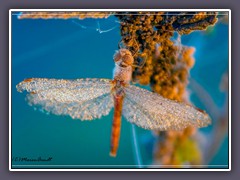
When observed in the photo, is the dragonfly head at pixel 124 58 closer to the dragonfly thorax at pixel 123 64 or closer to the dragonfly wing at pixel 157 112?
the dragonfly thorax at pixel 123 64

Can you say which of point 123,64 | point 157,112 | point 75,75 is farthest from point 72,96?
point 157,112

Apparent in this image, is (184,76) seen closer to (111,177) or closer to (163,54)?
(163,54)

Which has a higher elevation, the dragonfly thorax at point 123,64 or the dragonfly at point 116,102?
the dragonfly thorax at point 123,64

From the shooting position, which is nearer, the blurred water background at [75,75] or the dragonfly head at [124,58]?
the dragonfly head at [124,58]

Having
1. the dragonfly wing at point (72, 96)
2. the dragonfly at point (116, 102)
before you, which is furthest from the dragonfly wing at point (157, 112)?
the dragonfly wing at point (72, 96)

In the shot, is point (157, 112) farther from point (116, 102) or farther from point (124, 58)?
point (124, 58)

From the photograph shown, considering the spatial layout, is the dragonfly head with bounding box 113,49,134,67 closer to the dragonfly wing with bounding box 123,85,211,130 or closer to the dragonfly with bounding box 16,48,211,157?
the dragonfly with bounding box 16,48,211,157

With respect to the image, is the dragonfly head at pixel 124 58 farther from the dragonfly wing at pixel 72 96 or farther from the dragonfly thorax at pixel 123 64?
the dragonfly wing at pixel 72 96
